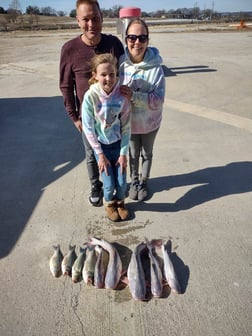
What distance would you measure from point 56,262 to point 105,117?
136 centimetres

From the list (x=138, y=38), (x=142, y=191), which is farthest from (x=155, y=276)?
(x=138, y=38)

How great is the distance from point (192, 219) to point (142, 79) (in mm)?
1552

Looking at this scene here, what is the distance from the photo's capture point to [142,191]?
11.7 feet

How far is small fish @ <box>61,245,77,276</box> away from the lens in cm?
257

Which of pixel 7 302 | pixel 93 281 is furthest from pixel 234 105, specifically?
pixel 7 302

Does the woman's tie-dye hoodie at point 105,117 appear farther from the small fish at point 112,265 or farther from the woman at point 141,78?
the small fish at point 112,265

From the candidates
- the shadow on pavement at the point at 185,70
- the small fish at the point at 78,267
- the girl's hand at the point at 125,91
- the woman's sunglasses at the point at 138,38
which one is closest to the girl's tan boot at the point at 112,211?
the small fish at the point at 78,267

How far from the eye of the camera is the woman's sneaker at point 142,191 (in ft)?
11.6

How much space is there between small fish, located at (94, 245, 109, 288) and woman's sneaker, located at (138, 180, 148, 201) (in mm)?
948

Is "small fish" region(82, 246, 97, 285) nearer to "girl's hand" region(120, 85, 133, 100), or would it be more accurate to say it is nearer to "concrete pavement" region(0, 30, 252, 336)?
"concrete pavement" region(0, 30, 252, 336)

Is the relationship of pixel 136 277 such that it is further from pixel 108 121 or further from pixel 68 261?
pixel 108 121

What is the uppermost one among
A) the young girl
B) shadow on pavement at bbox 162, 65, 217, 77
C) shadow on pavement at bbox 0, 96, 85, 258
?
the young girl

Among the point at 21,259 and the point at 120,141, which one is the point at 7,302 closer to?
the point at 21,259

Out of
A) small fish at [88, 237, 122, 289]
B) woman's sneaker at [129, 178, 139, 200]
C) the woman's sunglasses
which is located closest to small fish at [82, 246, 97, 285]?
small fish at [88, 237, 122, 289]
